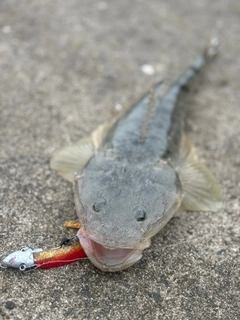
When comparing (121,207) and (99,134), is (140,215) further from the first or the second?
(99,134)

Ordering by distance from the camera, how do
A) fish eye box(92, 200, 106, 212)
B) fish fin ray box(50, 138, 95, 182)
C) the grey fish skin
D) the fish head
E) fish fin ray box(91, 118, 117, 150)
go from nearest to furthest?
the fish head → fish eye box(92, 200, 106, 212) → the grey fish skin → fish fin ray box(50, 138, 95, 182) → fish fin ray box(91, 118, 117, 150)

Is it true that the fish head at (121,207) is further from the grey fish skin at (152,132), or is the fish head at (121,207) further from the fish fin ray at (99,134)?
the fish fin ray at (99,134)

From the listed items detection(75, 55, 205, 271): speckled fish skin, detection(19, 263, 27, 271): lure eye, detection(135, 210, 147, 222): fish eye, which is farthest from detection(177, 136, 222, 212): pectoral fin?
detection(19, 263, 27, 271): lure eye

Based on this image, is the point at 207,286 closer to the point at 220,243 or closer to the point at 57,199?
the point at 220,243

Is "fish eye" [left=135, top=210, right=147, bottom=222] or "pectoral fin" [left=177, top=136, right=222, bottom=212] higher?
"fish eye" [left=135, top=210, right=147, bottom=222]

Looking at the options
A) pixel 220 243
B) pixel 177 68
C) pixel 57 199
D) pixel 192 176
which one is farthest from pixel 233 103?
pixel 57 199

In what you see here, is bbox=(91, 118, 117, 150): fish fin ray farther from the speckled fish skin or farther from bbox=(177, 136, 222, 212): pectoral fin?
bbox=(177, 136, 222, 212): pectoral fin

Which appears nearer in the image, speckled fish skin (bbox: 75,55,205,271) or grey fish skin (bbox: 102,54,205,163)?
speckled fish skin (bbox: 75,55,205,271)

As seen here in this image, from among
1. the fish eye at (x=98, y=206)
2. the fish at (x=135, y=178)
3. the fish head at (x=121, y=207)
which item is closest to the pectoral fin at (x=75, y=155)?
the fish at (x=135, y=178)

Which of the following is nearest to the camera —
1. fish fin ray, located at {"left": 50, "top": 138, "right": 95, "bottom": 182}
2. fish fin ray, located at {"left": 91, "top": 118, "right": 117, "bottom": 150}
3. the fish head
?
the fish head
